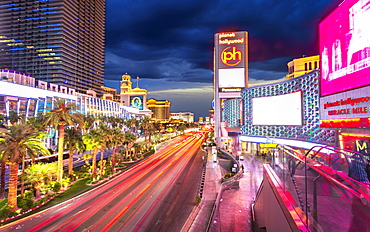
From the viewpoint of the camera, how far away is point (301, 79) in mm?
42219

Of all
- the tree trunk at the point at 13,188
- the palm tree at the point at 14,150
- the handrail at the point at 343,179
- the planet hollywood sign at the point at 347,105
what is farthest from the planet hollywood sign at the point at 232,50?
the handrail at the point at 343,179

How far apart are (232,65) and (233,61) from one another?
1529mm

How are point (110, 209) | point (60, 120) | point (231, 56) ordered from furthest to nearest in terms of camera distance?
point (231, 56), point (60, 120), point (110, 209)

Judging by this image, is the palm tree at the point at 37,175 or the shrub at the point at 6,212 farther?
the palm tree at the point at 37,175

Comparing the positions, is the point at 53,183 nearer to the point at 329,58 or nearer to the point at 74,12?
the point at 329,58

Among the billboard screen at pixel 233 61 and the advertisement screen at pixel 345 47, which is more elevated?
the billboard screen at pixel 233 61

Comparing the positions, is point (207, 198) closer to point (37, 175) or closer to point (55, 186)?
point (55, 186)

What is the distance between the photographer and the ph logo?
79812 millimetres

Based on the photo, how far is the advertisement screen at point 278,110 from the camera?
42.9 meters

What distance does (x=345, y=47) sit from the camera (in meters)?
26.9

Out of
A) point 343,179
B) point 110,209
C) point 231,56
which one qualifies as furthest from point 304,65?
point 343,179

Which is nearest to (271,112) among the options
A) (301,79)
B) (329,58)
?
(301,79)

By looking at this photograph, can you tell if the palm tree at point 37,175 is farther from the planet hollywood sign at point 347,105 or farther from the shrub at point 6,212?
the planet hollywood sign at point 347,105

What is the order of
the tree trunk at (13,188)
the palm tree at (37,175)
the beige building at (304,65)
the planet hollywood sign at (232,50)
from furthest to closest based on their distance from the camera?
the beige building at (304,65) < the planet hollywood sign at (232,50) < the palm tree at (37,175) < the tree trunk at (13,188)
